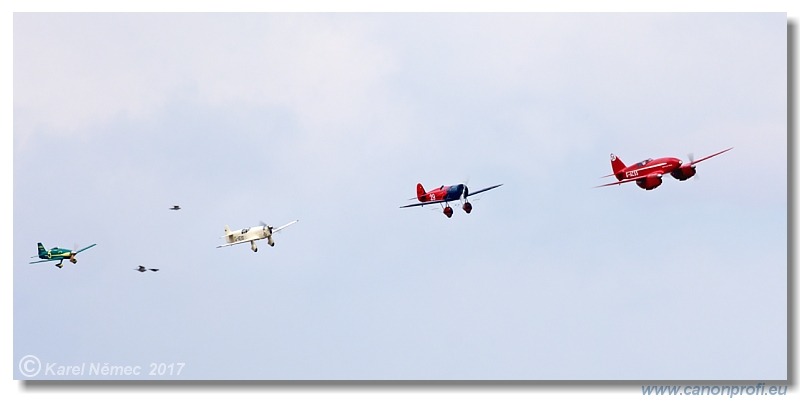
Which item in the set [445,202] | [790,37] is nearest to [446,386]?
[445,202]

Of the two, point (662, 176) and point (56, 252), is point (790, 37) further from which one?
point (56, 252)

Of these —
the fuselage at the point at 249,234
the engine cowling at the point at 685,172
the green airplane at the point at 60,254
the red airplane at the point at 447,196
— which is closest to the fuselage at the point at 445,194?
the red airplane at the point at 447,196

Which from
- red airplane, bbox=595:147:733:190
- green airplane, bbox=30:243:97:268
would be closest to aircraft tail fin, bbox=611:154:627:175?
red airplane, bbox=595:147:733:190

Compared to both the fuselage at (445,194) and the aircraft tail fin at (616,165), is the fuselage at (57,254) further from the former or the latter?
the aircraft tail fin at (616,165)

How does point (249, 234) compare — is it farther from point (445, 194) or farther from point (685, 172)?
point (685, 172)

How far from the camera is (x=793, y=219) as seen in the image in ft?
343

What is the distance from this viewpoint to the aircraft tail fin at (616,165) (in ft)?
359

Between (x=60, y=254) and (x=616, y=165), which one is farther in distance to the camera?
(x=60, y=254)

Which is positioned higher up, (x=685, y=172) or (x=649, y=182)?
(x=685, y=172)

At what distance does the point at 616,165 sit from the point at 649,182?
342 centimetres

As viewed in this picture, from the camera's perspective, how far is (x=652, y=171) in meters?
107

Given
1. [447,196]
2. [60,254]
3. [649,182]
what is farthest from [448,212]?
[60,254]

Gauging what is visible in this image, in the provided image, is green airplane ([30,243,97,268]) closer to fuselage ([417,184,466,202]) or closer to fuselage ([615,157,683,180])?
fuselage ([417,184,466,202])

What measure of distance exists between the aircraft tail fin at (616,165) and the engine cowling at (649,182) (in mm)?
2027
